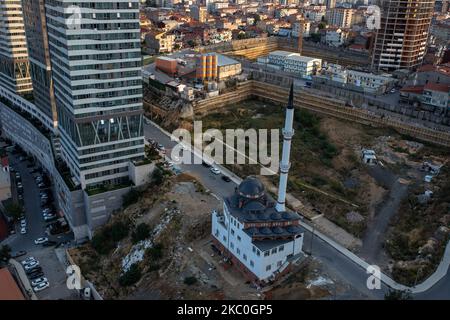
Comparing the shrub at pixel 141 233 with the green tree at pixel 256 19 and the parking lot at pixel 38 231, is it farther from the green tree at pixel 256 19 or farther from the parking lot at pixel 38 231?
the green tree at pixel 256 19

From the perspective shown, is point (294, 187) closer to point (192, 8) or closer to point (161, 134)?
point (161, 134)

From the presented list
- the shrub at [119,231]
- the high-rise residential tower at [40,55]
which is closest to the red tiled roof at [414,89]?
the shrub at [119,231]

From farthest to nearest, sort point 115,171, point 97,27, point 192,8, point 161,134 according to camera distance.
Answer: point 192,8 → point 161,134 → point 115,171 → point 97,27

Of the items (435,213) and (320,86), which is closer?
(435,213)

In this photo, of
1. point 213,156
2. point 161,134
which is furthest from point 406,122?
point 161,134

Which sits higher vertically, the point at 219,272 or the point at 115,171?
the point at 115,171

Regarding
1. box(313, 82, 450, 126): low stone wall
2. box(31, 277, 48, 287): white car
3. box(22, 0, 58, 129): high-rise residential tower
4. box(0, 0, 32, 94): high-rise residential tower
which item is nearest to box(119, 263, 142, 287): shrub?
box(31, 277, 48, 287): white car

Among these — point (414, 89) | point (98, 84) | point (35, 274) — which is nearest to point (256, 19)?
point (414, 89)
